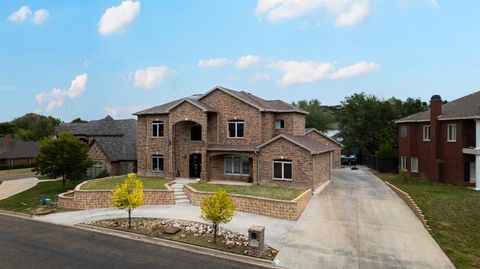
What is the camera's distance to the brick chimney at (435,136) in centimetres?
2764

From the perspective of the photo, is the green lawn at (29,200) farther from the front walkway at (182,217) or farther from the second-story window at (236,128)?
the second-story window at (236,128)

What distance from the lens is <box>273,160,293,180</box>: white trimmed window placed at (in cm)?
2430

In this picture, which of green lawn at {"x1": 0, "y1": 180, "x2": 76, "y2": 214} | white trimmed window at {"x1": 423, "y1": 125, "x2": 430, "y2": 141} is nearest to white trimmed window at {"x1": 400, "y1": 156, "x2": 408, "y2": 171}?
white trimmed window at {"x1": 423, "y1": 125, "x2": 430, "y2": 141}

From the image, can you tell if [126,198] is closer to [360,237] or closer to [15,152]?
[360,237]

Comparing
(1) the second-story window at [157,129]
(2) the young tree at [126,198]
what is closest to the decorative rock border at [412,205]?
(2) the young tree at [126,198]

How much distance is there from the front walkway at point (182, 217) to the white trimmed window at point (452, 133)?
17959 mm

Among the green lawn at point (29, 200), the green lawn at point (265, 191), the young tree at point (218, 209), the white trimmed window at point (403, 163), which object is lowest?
the green lawn at point (29, 200)

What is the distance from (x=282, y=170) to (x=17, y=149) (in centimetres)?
5530

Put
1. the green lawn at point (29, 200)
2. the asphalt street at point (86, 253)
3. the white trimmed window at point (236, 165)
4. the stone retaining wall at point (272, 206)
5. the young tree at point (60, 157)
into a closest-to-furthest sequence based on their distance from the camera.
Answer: the asphalt street at point (86, 253)
the stone retaining wall at point (272, 206)
the green lawn at point (29, 200)
the young tree at point (60, 157)
the white trimmed window at point (236, 165)

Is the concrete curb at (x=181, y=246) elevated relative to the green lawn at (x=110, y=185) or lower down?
lower down

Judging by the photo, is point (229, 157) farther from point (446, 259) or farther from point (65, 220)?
point (446, 259)

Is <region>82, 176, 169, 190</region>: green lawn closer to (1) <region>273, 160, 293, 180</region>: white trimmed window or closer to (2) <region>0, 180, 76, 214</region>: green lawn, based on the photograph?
(2) <region>0, 180, 76, 214</region>: green lawn

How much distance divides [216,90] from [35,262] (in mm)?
19445

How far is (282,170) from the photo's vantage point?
24.6 m
